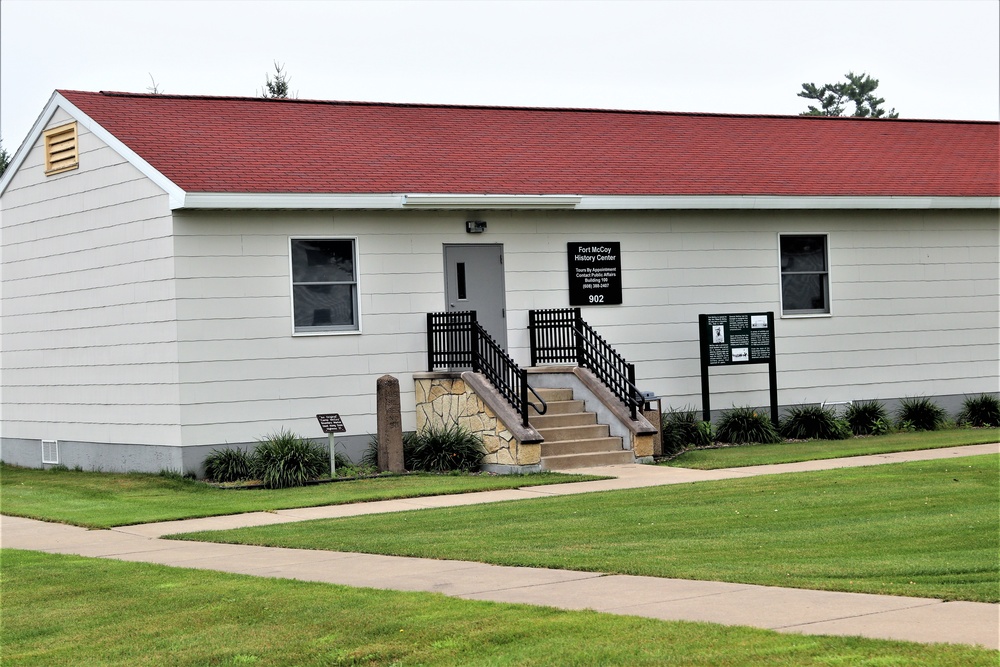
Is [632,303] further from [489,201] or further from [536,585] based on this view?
[536,585]

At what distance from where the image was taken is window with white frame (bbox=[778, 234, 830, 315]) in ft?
73.6

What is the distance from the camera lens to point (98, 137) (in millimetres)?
19609

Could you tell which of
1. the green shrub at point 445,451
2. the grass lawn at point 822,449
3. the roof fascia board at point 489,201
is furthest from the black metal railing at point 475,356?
the grass lawn at point 822,449

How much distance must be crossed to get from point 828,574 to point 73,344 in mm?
14779

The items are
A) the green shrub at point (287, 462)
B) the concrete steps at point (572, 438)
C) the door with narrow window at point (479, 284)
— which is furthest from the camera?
the door with narrow window at point (479, 284)

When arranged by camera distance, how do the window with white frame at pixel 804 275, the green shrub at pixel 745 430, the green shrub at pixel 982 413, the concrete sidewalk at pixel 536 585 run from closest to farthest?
the concrete sidewalk at pixel 536 585, the green shrub at pixel 745 430, the window with white frame at pixel 804 275, the green shrub at pixel 982 413

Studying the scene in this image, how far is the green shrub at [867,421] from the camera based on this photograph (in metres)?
21.8

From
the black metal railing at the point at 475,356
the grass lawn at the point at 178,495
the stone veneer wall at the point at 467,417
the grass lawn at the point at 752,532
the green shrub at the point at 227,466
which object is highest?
the black metal railing at the point at 475,356

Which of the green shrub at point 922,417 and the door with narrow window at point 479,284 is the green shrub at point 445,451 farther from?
the green shrub at point 922,417

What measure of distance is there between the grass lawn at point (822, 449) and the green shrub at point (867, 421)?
0.36 m

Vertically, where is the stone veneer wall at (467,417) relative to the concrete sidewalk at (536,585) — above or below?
above

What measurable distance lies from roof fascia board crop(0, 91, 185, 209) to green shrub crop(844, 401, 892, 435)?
11325 millimetres

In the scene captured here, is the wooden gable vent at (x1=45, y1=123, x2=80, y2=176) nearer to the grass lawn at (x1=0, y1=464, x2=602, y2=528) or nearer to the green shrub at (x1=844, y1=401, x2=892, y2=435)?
the grass lawn at (x1=0, y1=464, x2=602, y2=528)

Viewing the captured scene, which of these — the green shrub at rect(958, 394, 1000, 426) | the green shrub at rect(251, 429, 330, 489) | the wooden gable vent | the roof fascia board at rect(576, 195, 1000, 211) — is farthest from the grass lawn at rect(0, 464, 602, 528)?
the green shrub at rect(958, 394, 1000, 426)
